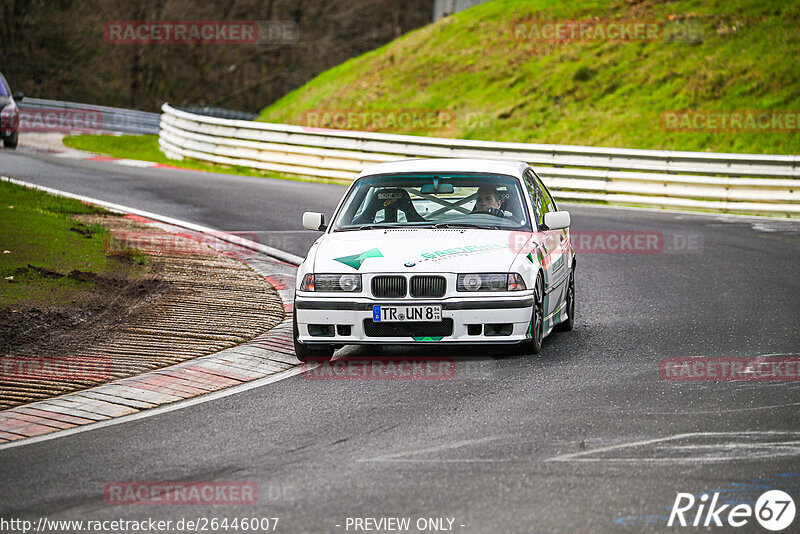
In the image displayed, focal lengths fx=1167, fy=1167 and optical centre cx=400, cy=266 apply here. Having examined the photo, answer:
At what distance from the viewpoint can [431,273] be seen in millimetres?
8602

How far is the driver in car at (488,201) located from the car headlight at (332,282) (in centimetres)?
163

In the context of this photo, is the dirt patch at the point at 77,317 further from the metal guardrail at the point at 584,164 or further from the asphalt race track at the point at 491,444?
the metal guardrail at the point at 584,164

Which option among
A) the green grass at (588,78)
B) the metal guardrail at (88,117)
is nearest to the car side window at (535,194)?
the green grass at (588,78)

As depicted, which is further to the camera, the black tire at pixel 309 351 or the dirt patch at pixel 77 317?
the dirt patch at pixel 77 317

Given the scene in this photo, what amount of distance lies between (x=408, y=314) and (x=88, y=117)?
34600mm

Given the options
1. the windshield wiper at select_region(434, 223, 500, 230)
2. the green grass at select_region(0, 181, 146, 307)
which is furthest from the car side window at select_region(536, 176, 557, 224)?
the green grass at select_region(0, 181, 146, 307)

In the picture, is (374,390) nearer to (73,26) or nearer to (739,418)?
(739,418)

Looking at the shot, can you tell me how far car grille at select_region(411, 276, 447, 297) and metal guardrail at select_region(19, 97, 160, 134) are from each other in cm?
3324

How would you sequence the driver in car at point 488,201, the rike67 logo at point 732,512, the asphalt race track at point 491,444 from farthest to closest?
1. the driver in car at point 488,201
2. the asphalt race track at point 491,444
3. the rike67 logo at point 732,512

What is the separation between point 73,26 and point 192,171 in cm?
3176

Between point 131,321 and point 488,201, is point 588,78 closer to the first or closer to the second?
point 488,201

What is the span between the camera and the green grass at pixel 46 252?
10.8 meters

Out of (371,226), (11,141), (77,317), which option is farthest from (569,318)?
(11,141)

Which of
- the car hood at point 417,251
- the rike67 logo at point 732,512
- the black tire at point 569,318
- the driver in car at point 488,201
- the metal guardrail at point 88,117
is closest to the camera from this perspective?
the rike67 logo at point 732,512
